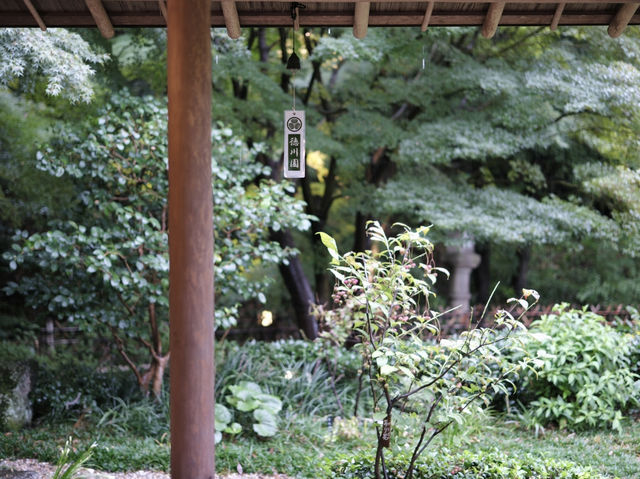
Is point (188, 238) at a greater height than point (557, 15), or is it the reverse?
point (557, 15)

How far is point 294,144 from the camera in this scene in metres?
4.24

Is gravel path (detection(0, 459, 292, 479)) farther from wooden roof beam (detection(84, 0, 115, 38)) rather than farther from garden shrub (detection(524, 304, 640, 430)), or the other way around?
wooden roof beam (detection(84, 0, 115, 38))

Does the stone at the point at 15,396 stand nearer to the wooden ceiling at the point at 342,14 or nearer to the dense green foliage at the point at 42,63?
the dense green foliage at the point at 42,63

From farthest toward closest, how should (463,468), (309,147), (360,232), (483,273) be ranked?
(483,273), (360,232), (309,147), (463,468)

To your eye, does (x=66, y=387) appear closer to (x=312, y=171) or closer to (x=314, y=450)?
(x=314, y=450)

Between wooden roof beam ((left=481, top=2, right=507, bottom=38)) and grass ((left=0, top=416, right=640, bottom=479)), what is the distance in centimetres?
271

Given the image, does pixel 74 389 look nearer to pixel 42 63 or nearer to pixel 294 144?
pixel 42 63

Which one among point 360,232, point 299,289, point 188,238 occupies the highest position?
point 360,232

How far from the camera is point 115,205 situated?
5.58m

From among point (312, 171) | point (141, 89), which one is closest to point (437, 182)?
point (312, 171)

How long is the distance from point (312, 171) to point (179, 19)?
6.43m

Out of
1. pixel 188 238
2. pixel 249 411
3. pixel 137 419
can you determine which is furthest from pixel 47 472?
pixel 188 238

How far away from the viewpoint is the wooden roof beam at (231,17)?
3.85m

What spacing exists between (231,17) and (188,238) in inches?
63.6
